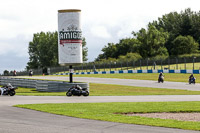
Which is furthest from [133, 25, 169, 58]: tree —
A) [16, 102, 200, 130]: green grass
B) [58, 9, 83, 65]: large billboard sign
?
[16, 102, 200, 130]: green grass

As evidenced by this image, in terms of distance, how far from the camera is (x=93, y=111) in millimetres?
16844

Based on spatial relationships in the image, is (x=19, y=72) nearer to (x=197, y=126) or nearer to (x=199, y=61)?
(x=199, y=61)

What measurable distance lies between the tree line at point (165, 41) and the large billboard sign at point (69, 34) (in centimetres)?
6751

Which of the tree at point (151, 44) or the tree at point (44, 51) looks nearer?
the tree at point (151, 44)

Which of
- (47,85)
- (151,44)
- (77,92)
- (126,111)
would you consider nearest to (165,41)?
(151,44)

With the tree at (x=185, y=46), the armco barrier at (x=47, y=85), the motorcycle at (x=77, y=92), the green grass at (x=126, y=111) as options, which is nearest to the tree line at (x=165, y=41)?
the tree at (x=185, y=46)

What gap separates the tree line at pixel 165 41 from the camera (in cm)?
11730

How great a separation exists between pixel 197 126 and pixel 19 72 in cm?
10426

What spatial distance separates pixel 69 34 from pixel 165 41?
332 ft

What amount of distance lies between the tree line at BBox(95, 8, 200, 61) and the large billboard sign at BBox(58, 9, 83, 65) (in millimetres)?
67511

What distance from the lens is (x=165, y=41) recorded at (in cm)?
13038

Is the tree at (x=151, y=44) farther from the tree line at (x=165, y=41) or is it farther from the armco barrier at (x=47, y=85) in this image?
the armco barrier at (x=47, y=85)

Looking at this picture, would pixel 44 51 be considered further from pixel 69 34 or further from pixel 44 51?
pixel 69 34

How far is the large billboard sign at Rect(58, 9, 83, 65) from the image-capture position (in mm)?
31891
